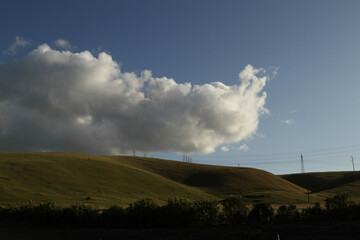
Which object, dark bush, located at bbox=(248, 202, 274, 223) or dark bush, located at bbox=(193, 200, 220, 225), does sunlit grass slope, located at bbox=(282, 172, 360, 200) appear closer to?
dark bush, located at bbox=(248, 202, 274, 223)

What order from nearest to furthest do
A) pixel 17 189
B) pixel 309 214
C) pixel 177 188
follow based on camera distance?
pixel 309 214
pixel 17 189
pixel 177 188

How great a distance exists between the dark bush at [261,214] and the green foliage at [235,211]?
62cm

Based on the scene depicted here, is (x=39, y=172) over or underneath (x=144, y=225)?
over

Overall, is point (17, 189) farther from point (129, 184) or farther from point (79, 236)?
point (79, 236)

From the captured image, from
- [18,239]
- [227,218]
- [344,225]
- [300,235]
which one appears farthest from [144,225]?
[344,225]

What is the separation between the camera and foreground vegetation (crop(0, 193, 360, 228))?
26016 millimetres

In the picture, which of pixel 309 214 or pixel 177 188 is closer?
pixel 309 214

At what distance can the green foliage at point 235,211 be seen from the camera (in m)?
26.4

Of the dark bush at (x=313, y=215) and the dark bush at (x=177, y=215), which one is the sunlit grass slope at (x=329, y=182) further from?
the dark bush at (x=177, y=215)

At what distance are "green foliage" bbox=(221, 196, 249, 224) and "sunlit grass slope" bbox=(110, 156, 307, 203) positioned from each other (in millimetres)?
61808

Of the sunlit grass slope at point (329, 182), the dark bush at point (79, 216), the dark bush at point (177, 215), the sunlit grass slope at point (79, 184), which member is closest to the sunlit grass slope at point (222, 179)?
the sunlit grass slope at point (329, 182)

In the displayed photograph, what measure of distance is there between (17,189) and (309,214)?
5688 centimetres

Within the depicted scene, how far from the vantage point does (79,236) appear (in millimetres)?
23422

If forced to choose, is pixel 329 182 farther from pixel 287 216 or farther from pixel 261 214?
pixel 261 214
